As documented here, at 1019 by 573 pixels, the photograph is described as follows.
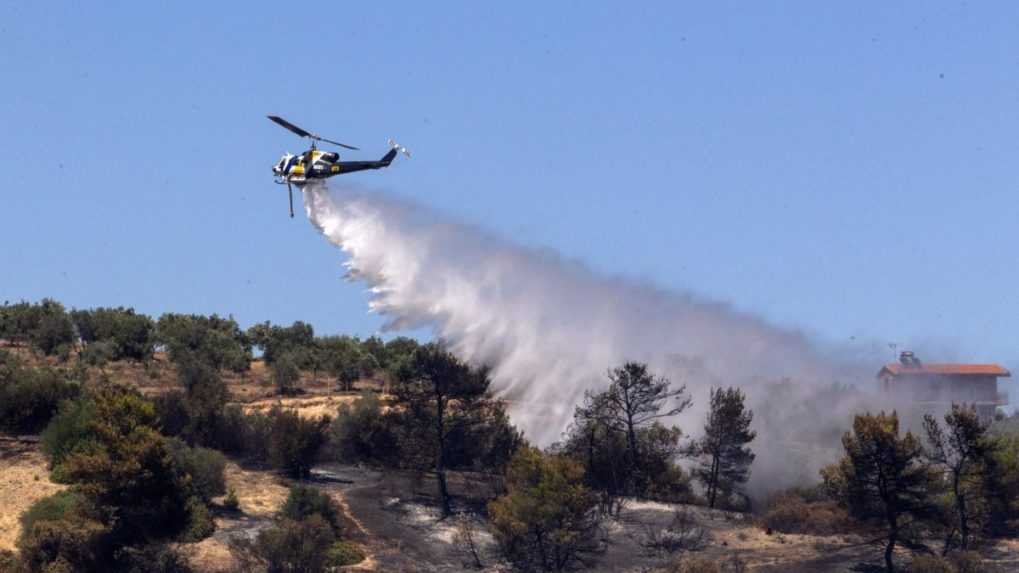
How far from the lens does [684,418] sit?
307 feet

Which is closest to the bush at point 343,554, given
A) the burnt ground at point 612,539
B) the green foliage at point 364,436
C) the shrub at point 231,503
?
the burnt ground at point 612,539

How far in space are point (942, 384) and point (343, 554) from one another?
76.8 m

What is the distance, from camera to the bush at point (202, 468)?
68500mm

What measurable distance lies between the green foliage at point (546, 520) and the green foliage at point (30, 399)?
1034 inches

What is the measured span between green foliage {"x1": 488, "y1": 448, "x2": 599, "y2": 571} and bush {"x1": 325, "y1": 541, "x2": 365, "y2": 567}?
6299 mm

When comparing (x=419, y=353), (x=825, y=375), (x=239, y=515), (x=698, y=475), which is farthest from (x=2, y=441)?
(x=825, y=375)

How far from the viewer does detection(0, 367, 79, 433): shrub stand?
252ft

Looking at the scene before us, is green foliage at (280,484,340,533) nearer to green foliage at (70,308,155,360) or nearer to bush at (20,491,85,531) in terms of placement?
bush at (20,491,85,531)

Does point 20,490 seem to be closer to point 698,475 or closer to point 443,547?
point 443,547

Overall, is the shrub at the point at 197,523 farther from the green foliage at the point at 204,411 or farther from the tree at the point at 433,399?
the tree at the point at 433,399

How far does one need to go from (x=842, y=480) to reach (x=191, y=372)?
41.6 m

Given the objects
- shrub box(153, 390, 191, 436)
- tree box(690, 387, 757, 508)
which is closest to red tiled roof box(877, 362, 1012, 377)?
tree box(690, 387, 757, 508)

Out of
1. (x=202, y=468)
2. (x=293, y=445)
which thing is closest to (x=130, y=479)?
(x=202, y=468)

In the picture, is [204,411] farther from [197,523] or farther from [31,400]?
[197,523]
